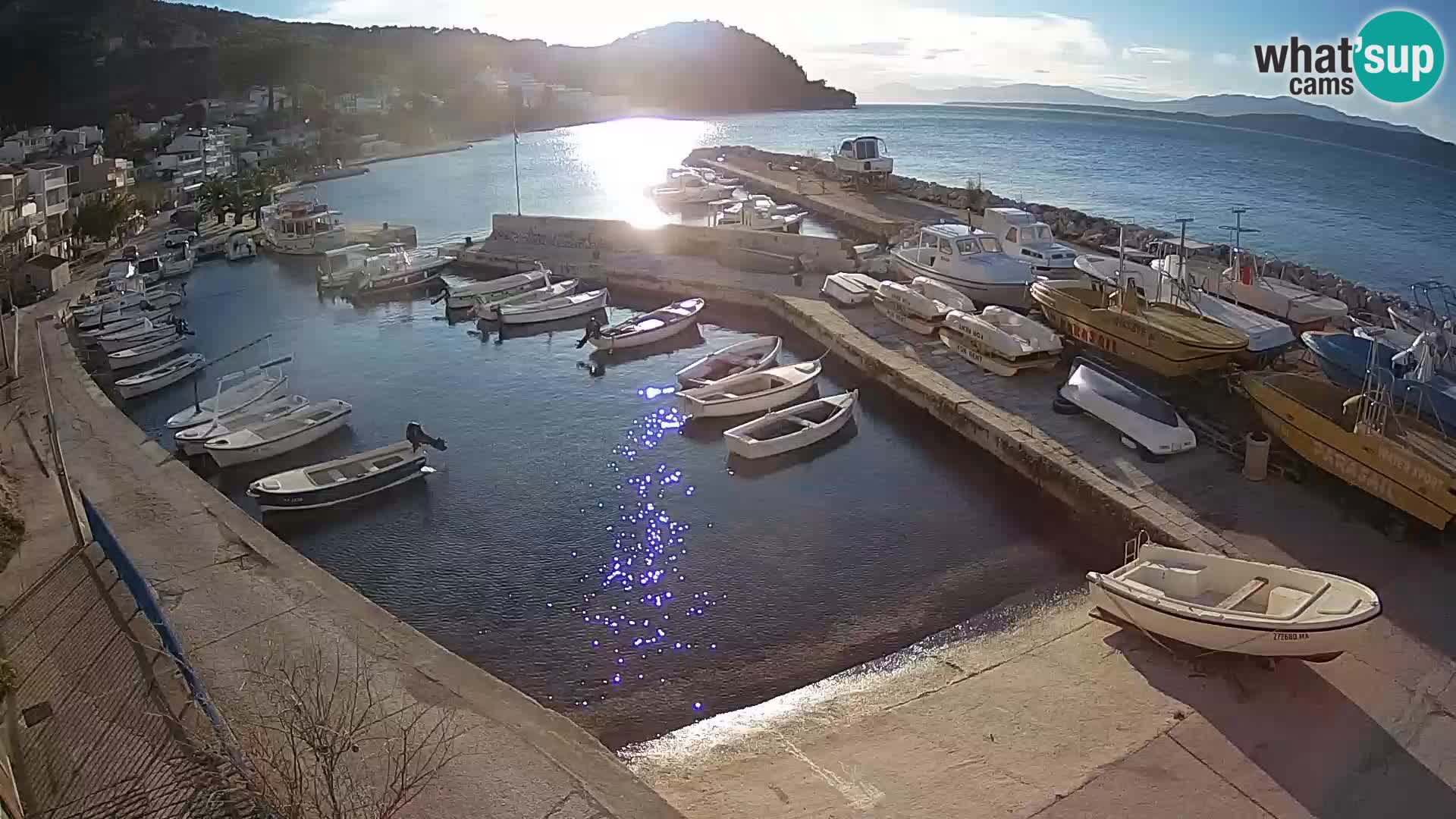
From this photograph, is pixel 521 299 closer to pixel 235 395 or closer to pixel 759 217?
pixel 235 395

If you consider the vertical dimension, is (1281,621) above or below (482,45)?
below

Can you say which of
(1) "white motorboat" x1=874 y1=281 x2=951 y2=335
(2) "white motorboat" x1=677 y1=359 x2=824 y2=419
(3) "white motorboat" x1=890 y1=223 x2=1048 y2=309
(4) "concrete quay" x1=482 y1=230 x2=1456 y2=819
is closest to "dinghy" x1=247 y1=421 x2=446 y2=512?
(2) "white motorboat" x1=677 y1=359 x2=824 y2=419

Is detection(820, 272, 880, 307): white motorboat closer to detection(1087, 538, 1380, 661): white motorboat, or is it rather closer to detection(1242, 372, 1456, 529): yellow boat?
detection(1242, 372, 1456, 529): yellow boat

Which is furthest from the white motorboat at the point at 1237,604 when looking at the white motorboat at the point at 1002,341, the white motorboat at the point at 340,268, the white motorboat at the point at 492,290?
the white motorboat at the point at 340,268

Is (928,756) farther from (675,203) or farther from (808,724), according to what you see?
(675,203)

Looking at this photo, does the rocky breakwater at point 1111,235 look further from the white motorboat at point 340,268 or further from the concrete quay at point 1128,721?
the white motorboat at point 340,268

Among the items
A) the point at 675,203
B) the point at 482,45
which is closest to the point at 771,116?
the point at 482,45
